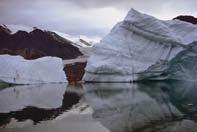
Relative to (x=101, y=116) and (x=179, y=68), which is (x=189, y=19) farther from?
(x=101, y=116)

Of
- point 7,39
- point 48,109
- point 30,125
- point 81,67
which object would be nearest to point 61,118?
point 30,125

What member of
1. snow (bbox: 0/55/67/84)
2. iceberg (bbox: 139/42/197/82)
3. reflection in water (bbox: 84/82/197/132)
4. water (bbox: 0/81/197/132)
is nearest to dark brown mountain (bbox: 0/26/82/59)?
snow (bbox: 0/55/67/84)

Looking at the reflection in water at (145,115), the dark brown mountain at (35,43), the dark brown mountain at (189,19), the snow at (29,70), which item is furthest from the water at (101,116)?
the dark brown mountain at (35,43)

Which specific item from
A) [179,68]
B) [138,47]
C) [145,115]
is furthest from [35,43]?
[145,115]

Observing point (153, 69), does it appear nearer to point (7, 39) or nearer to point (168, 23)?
point (168, 23)

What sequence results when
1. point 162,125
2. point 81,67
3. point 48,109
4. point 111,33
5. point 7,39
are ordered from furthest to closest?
point 7,39 → point 81,67 → point 111,33 → point 48,109 → point 162,125

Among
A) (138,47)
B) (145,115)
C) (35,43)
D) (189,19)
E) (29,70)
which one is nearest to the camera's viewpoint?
(145,115)

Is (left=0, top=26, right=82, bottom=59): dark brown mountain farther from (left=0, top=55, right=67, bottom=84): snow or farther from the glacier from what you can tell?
the glacier
